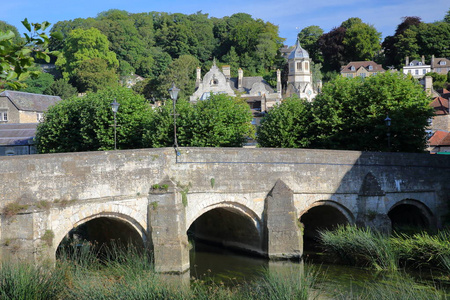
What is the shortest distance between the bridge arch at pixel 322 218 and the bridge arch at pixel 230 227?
215 cm

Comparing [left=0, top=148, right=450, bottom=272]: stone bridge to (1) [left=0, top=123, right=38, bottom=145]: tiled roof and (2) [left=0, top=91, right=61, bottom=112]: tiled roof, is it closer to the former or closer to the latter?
(1) [left=0, top=123, right=38, bottom=145]: tiled roof

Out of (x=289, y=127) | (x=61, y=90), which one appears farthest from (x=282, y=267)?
(x=61, y=90)

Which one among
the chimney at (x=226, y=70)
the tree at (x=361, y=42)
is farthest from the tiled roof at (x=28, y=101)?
the tree at (x=361, y=42)

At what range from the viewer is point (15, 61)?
754 centimetres

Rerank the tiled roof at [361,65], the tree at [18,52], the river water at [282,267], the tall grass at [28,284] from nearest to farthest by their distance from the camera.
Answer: the tree at [18,52] → the tall grass at [28,284] → the river water at [282,267] → the tiled roof at [361,65]

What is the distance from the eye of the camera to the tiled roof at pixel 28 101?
4965 centimetres

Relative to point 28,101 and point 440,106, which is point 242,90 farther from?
point 28,101

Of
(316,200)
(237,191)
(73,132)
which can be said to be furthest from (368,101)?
(73,132)

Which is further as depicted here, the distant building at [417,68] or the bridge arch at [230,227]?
the distant building at [417,68]

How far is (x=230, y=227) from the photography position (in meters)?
24.0

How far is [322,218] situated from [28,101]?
35.8 meters

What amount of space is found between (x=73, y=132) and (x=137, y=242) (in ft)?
42.1

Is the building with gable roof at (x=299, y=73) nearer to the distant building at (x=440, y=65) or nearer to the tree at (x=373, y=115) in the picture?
the distant building at (x=440, y=65)

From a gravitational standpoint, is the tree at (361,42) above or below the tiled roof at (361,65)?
above
